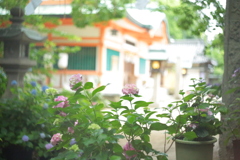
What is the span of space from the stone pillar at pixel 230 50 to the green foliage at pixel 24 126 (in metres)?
1.81

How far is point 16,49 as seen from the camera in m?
6.14

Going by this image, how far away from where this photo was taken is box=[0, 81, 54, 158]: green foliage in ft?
11.6

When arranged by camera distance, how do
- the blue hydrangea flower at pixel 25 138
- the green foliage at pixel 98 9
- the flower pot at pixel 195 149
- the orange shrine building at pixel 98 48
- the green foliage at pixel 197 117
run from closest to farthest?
the green foliage at pixel 197 117 < the flower pot at pixel 195 149 < the blue hydrangea flower at pixel 25 138 < the green foliage at pixel 98 9 < the orange shrine building at pixel 98 48

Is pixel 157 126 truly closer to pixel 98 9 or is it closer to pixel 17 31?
pixel 17 31

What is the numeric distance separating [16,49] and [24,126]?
2.77 meters

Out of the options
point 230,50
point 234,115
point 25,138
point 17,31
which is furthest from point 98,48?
point 234,115

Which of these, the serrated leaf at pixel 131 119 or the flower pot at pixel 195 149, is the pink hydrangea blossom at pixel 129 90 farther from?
the flower pot at pixel 195 149

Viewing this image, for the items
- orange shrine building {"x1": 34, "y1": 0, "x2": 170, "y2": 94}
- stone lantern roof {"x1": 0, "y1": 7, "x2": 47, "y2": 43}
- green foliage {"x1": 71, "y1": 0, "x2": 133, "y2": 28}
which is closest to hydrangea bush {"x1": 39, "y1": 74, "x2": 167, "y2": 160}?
stone lantern roof {"x1": 0, "y1": 7, "x2": 47, "y2": 43}

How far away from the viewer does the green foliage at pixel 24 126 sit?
3.53 m

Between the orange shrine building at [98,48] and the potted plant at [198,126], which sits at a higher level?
the orange shrine building at [98,48]

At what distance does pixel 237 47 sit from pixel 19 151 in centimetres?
250

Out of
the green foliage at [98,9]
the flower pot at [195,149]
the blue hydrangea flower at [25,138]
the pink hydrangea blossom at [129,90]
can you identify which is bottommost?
the blue hydrangea flower at [25,138]

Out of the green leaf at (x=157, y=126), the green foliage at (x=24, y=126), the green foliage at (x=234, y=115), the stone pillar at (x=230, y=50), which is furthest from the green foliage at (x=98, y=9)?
the green leaf at (x=157, y=126)

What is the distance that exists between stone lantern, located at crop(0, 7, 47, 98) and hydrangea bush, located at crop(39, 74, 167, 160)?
3.61m
